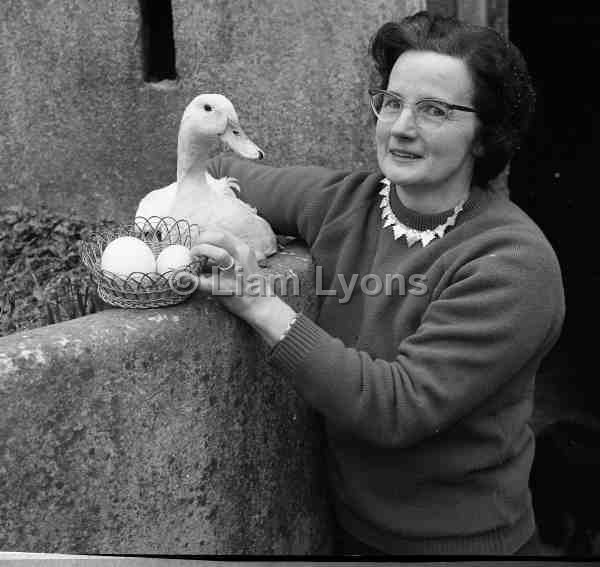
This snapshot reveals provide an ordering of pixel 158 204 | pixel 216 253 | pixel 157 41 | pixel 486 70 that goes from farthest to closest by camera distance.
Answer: pixel 157 41 < pixel 158 204 < pixel 486 70 < pixel 216 253

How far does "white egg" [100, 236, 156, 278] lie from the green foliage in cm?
53

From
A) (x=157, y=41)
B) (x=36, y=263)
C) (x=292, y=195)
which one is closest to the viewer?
(x=292, y=195)

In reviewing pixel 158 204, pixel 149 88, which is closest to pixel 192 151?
pixel 158 204

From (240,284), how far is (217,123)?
16.4 inches

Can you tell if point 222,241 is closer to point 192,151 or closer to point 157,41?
point 192,151

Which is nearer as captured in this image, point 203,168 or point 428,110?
point 428,110

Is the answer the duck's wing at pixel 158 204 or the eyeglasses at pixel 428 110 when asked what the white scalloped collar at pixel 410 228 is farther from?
Answer: the duck's wing at pixel 158 204

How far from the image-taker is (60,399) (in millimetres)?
1293

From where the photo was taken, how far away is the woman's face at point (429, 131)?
62.1 inches

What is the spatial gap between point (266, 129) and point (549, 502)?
5.98 feet

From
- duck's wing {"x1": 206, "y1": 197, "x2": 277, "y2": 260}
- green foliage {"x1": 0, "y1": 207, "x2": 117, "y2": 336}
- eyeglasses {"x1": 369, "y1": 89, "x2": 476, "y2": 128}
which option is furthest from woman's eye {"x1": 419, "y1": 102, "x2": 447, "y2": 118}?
green foliage {"x1": 0, "y1": 207, "x2": 117, "y2": 336}

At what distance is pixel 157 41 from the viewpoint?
2.96 m
